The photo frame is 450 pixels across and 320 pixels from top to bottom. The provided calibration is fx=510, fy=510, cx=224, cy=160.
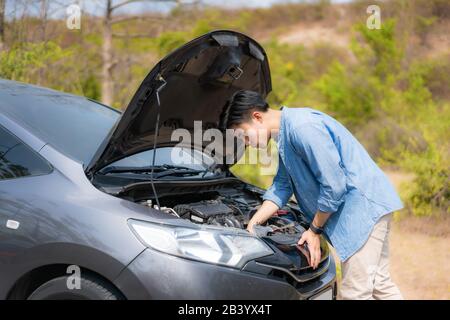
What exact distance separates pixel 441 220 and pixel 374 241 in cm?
388

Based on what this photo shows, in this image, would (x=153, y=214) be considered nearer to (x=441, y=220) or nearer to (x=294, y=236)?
(x=294, y=236)

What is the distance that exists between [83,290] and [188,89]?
1.47m

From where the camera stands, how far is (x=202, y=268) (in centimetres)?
237

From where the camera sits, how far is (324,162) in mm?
2701

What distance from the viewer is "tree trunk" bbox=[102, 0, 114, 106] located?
11617 millimetres

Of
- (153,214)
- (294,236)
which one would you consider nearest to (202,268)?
(153,214)

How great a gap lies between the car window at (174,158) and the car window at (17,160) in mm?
702

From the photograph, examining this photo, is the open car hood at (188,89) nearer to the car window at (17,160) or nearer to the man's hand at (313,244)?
the car window at (17,160)

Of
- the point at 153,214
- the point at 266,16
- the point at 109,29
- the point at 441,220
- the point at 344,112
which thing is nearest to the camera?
the point at 153,214

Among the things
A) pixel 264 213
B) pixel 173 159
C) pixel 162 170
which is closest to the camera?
pixel 264 213

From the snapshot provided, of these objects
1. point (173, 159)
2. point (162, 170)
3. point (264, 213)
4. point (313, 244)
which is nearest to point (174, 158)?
point (173, 159)

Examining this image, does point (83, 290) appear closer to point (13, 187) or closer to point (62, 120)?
point (13, 187)

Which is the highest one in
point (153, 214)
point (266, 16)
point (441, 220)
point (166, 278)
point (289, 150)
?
point (266, 16)

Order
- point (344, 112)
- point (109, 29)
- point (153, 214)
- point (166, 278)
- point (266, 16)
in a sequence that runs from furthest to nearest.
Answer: point (266, 16), point (344, 112), point (109, 29), point (153, 214), point (166, 278)
